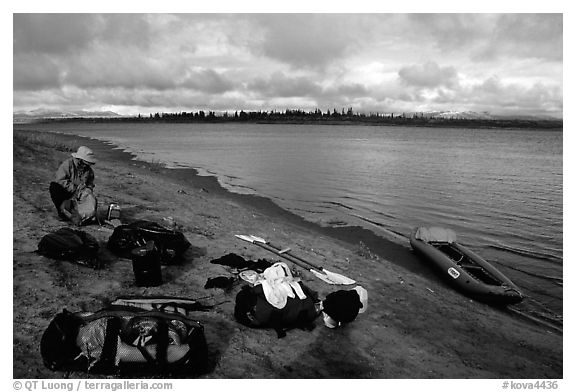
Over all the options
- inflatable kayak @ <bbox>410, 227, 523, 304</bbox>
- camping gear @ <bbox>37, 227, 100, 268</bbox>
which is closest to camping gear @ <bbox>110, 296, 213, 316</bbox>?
camping gear @ <bbox>37, 227, 100, 268</bbox>

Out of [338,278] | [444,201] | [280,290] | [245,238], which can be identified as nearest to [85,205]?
[245,238]

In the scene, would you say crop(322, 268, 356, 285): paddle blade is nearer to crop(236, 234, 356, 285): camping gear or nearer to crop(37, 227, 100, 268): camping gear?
crop(236, 234, 356, 285): camping gear

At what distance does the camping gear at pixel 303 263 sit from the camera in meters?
8.07

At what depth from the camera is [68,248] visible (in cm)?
675

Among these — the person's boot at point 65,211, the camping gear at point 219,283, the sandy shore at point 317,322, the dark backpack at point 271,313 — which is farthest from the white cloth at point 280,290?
the person's boot at point 65,211

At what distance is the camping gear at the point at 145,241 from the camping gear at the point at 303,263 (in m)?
2.44

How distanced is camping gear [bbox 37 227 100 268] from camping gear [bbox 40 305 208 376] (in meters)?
2.25

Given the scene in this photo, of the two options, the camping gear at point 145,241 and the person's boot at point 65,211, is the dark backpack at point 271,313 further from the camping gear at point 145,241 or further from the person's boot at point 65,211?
the person's boot at point 65,211

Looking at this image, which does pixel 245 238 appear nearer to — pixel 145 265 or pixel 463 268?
pixel 145 265

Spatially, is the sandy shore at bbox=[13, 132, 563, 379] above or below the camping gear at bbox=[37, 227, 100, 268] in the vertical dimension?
below

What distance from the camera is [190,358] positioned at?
466cm

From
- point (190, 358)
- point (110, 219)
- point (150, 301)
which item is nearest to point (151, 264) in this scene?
point (150, 301)

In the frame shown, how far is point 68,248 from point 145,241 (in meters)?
1.34

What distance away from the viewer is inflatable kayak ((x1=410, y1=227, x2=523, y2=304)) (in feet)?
30.7
